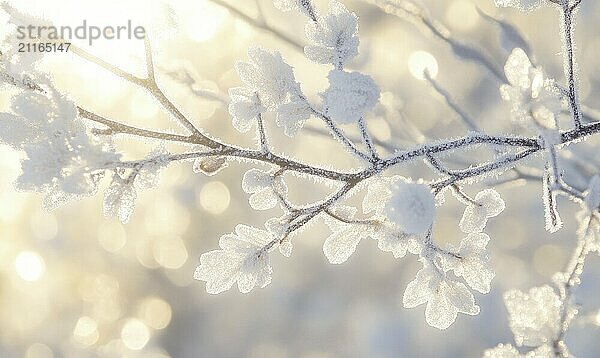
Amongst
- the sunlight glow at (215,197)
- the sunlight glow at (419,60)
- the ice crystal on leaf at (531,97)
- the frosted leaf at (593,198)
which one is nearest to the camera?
the ice crystal on leaf at (531,97)

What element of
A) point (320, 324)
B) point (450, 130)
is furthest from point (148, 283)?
point (450, 130)

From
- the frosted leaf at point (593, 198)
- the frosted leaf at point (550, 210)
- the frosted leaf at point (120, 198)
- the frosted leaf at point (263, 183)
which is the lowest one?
the frosted leaf at point (550, 210)

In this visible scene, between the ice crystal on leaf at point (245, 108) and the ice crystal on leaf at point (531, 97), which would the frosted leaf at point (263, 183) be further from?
the ice crystal on leaf at point (531, 97)

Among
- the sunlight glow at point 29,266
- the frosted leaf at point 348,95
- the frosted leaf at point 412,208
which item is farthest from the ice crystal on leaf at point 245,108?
the sunlight glow at point 29,266

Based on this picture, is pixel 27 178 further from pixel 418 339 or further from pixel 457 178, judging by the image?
pixel 418 339

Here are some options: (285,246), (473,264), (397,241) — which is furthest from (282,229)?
(473,264)

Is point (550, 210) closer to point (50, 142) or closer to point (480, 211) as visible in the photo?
point (480, 211)
